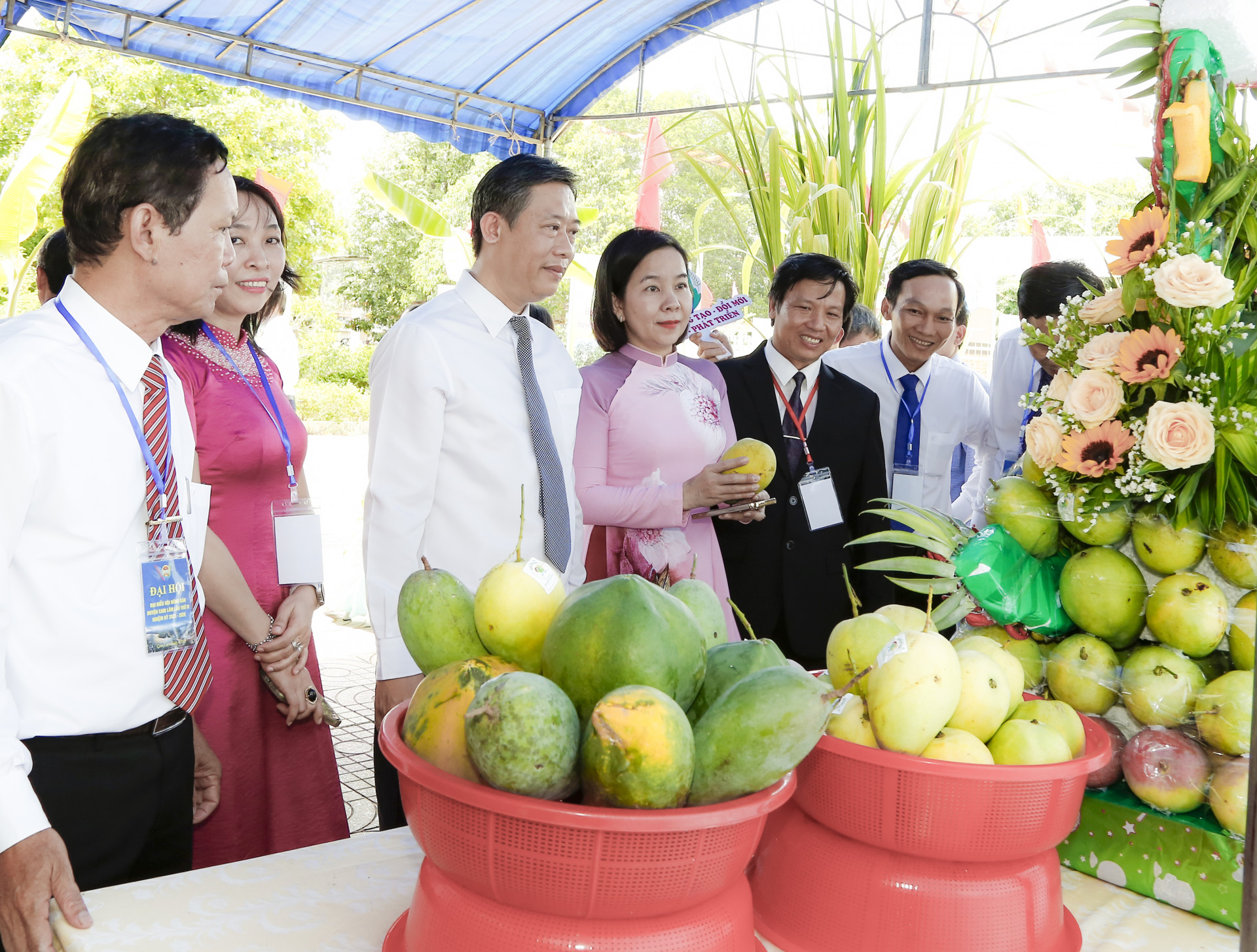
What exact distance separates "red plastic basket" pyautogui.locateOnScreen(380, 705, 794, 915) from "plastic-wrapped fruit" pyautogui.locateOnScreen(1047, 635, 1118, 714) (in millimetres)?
530

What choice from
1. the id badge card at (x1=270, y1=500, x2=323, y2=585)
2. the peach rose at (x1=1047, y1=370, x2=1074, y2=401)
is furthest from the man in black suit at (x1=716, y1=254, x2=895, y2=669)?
the peach rose at (x1=1047, y1=370, x2=1074, y2=401)

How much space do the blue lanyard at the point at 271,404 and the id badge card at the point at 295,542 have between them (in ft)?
0.12

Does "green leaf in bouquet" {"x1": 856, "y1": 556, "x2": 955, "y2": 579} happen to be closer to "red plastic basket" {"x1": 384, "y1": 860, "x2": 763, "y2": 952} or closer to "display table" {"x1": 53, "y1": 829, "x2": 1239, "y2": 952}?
Result: "display table" {"x1": 53, "y1": 829, "x2": 1239, "y2": 952}

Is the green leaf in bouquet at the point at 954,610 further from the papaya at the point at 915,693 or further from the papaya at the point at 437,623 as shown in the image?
the papaya at the point at 437,623

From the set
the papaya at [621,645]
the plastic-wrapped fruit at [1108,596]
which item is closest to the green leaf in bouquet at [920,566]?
the plastic-wrapped fruit at [1108,596]

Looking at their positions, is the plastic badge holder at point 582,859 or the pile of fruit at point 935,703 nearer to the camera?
the plastic badge holder at point 582,859

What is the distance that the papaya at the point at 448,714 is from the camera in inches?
27.5

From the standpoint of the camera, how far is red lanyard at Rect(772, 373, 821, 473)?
2.43 m

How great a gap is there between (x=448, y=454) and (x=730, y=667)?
1.18m

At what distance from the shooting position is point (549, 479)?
190 cm

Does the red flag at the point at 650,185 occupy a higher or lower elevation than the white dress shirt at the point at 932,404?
higher

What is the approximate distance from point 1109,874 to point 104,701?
117 cm

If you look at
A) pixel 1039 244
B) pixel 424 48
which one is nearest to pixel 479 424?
pixel 424 48

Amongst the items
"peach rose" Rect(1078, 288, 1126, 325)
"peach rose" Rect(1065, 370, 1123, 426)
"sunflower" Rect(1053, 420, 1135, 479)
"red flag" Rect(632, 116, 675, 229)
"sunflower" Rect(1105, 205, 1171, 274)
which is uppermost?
"red flag" Rect(632, 116, 675, 229)
